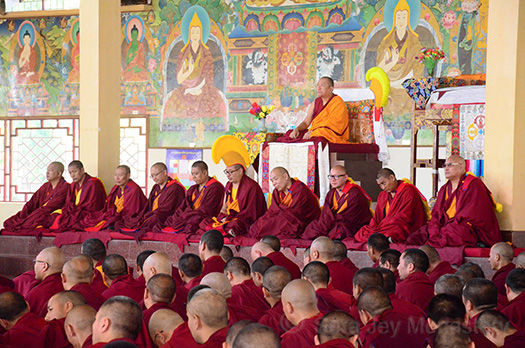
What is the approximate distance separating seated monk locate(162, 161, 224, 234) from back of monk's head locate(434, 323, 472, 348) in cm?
597

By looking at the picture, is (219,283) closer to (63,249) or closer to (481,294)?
(481,294)

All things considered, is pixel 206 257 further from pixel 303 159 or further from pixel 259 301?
pixel 303 159

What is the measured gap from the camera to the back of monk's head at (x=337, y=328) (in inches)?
115

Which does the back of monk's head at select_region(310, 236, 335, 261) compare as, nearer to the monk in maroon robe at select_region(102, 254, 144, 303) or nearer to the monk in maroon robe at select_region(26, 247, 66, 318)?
the monk in maroon robe at select_region(102, 254, 144, 303)

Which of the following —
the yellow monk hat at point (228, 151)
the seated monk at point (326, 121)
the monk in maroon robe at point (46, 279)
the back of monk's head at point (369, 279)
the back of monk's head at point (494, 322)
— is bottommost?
the monk in maroon robe at point (46, 279)

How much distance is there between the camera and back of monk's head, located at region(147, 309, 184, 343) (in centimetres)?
Result: 338

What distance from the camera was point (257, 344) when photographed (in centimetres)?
244

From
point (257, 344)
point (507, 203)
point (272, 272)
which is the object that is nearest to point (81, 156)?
point (507, 203)

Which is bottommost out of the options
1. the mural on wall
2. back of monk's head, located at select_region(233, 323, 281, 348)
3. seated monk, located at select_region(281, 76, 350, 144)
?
back of monk's head, located at select_region(233, 323, 281, 348)

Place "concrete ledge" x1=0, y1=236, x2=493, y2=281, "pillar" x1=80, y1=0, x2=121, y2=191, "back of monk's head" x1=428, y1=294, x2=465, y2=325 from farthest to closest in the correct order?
"pillar" x1=80, y1=0, x2=121, y2=191 → "concrete ledge" x1=0, y1=236, x2=493, y2=281 → "back of monk's head" x1=428, y1=294, x2=465, y2=325

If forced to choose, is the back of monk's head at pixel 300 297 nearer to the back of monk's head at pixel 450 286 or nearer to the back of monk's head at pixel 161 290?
the back of monk's head at pixel 161 290

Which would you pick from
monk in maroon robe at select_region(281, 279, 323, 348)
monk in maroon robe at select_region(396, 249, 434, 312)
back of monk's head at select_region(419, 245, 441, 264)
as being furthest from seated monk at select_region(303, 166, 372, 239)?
monk in maroon robe at select_region(281, 279, 323, 348)

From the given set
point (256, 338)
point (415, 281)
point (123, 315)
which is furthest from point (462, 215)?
point (256, 338)

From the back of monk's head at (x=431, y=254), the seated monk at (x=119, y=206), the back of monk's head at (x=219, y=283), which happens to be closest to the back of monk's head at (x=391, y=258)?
the back of monk's head at (x=431, y=254)
